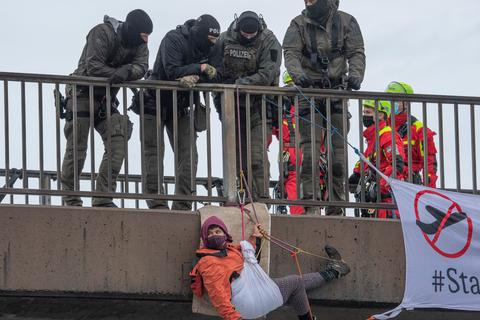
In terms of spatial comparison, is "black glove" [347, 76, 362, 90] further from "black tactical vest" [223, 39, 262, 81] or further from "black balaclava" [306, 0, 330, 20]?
"black tactical vest" [223, 39, 262, 81]

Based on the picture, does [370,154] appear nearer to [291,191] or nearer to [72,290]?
[291,191]

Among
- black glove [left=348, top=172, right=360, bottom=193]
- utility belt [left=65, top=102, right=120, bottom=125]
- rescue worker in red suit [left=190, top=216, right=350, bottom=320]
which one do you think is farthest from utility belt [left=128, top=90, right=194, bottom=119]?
black glove [left=348, top=172, right=360, bottom=193]

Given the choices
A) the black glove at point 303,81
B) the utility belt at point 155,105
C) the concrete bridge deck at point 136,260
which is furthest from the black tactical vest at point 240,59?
the concrete bridge deck at point 136,260

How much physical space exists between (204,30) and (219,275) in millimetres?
2842

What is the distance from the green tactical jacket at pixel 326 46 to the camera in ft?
44.8

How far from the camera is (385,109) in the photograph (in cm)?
1419

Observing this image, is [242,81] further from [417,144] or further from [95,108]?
[417,144]

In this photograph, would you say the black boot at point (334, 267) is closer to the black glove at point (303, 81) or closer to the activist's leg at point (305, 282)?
the activist's leg at point (305, 282)

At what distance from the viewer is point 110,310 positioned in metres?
12.9

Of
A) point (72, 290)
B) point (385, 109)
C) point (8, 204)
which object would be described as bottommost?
point (72, 290)

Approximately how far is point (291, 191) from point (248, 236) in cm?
223

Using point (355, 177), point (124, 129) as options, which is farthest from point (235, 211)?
point (355, 177)

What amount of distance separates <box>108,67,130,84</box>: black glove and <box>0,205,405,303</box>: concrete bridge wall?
1.29 metres

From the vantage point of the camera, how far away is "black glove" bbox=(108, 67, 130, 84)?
1286 cm
